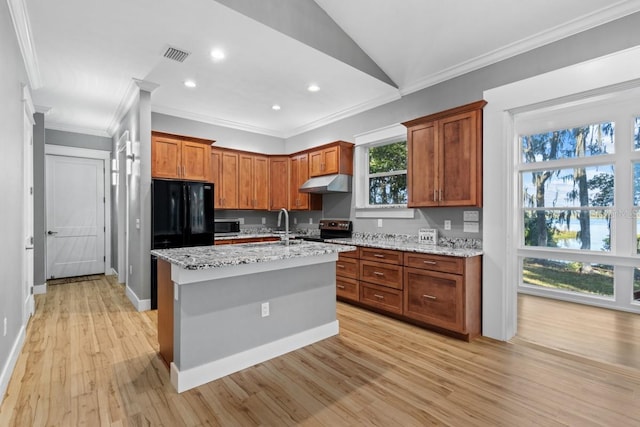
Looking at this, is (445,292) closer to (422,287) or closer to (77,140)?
(422,287)

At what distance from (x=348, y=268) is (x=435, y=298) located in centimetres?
131

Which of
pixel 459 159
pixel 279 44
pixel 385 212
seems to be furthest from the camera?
pixel 385 212

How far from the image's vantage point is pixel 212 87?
4.19 m

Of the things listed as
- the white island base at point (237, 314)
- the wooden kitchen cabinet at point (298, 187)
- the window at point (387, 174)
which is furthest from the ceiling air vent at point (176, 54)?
the window at point (387, 174)

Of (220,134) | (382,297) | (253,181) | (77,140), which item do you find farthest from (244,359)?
(77,140)

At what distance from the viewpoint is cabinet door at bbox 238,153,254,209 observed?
223 inches

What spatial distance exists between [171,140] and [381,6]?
332 cm

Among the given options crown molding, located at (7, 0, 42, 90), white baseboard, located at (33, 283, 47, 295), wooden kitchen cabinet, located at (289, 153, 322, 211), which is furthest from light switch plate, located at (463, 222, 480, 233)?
A: white baseboard, located at (33, 283, 47, 295)

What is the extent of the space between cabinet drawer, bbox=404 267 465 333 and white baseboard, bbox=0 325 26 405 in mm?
3479

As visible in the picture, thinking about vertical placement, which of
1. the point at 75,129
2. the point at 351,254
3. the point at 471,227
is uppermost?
the point at 75,129

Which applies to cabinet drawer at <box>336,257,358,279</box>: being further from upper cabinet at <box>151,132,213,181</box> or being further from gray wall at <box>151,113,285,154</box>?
gray wall at <box>151,113,285,154</box>

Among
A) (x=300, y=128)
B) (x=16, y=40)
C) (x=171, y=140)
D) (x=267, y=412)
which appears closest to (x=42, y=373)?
(x=267, y=412)

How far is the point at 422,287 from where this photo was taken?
3449mm

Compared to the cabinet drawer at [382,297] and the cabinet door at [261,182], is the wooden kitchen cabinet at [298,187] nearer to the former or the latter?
the cabinet door at [261,182]
